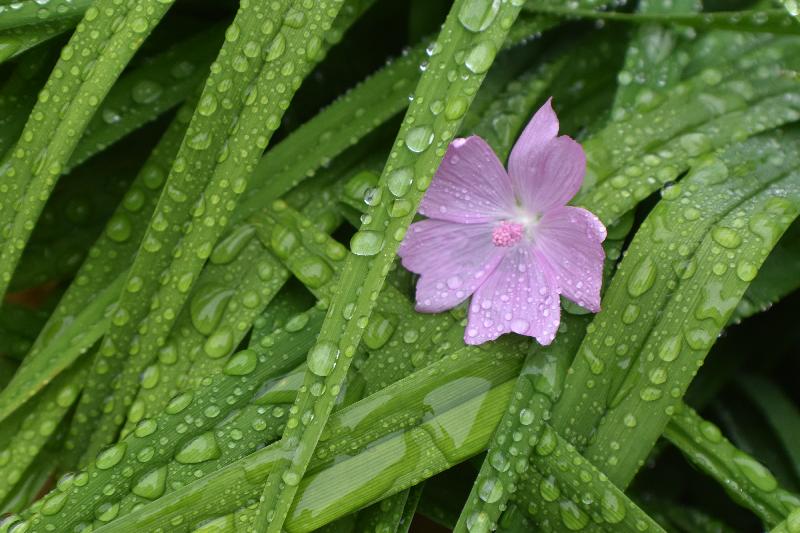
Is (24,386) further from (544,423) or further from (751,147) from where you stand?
(751,147)

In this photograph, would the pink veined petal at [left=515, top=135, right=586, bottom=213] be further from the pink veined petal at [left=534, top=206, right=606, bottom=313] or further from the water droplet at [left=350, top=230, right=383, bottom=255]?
the water droplet at [left=350, top=230, right=383, bottom=255]

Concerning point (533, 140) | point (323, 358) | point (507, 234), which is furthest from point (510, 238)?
point (323, 358)

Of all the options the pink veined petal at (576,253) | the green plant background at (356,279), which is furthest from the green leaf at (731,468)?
the pink veined petal at (576,253)

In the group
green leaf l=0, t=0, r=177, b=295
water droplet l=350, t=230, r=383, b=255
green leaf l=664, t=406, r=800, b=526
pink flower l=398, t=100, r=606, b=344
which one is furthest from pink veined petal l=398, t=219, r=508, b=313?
green leaf l=0, t=0, r=177, b=295

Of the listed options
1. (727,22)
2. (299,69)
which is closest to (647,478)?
(727,22)

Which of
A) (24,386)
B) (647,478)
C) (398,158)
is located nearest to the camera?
(398,158)

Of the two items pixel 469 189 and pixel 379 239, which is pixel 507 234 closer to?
pixel 469 189
